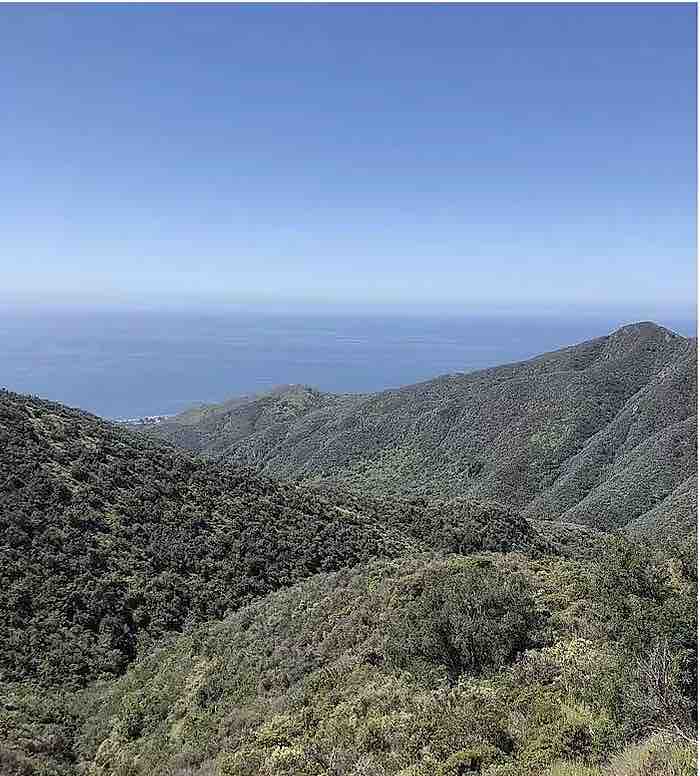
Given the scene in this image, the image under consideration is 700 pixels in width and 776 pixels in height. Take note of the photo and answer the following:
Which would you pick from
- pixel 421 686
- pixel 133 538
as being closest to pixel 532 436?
pixel 133 538

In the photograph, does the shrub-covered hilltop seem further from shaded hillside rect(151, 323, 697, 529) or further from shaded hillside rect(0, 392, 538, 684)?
shaded hillside rect(151, 323, 697, 529)

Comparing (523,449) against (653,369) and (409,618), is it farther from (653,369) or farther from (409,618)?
(409,618)

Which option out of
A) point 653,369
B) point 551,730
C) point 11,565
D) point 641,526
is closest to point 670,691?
point 551,730

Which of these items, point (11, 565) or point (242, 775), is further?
point (11, 565)

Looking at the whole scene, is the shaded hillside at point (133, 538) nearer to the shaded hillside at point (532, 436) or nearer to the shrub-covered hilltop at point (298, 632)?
the shrub-covered hilltop at point (298, 632)

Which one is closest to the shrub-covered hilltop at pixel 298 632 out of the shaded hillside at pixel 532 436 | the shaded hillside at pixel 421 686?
the shaded hillside at pixel 421 686

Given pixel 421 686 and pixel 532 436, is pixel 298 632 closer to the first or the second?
pixel 421 686
